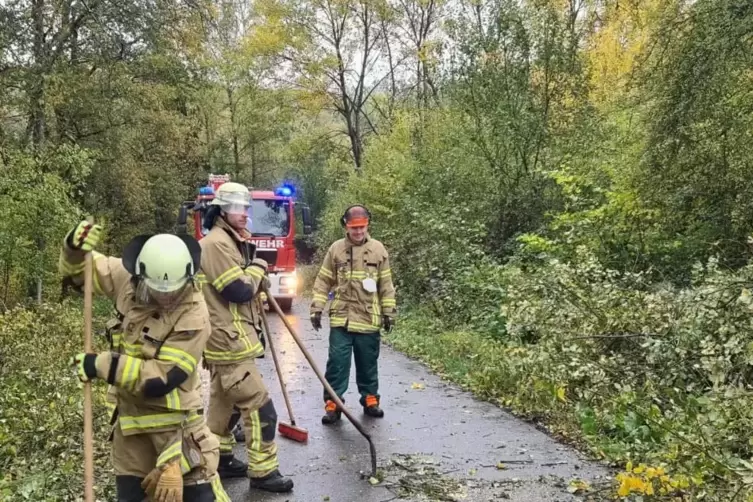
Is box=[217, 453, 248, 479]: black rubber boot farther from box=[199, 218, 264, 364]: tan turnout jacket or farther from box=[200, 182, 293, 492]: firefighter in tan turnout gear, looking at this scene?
box=[199, 218, 264, 364]: tan turnout jacket

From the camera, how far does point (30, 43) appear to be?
1452 centimetres

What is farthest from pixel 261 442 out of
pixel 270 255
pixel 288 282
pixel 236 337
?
pixel 288 282

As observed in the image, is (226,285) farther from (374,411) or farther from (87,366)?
(374,411)

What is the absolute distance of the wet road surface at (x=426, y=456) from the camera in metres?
4.82

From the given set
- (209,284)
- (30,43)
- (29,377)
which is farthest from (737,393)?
(30,43)

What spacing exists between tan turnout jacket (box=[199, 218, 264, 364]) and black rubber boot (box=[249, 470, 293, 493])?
0.83 m

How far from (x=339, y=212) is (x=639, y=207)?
1309cm

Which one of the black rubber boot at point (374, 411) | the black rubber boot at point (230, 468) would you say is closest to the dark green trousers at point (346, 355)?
the black rubber boot at point (374, 411)

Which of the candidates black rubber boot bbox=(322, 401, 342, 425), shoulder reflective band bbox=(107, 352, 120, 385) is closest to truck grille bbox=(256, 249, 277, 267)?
black rubber boot bbox=(322, 401, 342, 425)

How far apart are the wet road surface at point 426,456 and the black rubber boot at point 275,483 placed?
0.05 metres

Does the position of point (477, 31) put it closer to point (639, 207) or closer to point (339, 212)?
point (639, 207)

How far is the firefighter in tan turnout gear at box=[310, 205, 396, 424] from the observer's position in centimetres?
657

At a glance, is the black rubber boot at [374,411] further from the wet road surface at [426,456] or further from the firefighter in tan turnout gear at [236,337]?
the firefighter in tan turnout gear at [236,337]

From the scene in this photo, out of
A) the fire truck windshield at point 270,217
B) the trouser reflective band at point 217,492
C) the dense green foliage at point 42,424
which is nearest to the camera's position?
the trouser reflective band at point 217,492
